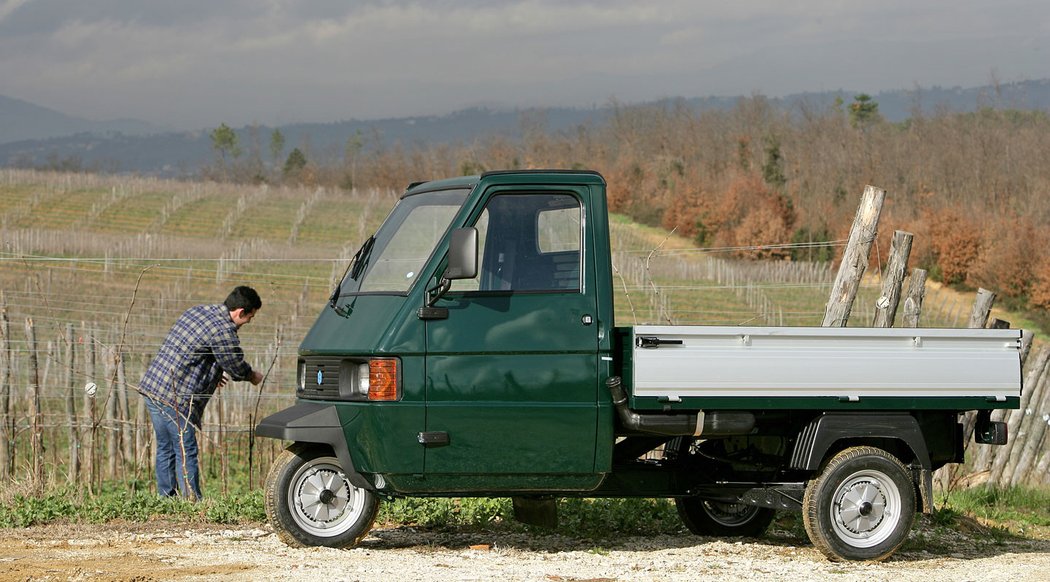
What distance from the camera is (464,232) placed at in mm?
6918

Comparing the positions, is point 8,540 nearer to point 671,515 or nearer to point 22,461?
point 671,515

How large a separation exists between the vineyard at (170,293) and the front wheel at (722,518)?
1.50m

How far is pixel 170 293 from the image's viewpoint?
98.0 ft

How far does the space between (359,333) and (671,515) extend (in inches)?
125

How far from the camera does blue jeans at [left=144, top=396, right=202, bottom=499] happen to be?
390 inches

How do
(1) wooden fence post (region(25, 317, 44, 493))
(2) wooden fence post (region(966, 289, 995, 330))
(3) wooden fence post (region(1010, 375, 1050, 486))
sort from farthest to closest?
(3) wooden fence post (region(1010, 375, 1050, 486)) < (2) wooden fence post (region(966, 289, 995, 330)) < (1) wooden fence post (region(25, 317, 44, 493))

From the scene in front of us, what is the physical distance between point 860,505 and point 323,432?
11.1 feet

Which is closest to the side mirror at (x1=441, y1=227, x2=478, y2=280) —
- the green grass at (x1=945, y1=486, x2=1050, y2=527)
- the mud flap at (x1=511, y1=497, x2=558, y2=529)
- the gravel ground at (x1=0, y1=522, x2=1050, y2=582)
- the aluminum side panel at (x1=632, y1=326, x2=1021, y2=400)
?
the aluminum side panel at (x1=632, y1=326, x2=1021, y2=400)

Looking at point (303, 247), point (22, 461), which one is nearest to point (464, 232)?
point (22, 461)

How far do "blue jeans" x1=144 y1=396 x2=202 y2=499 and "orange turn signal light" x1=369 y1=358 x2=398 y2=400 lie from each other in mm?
3245

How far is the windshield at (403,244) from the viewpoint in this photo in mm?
7418

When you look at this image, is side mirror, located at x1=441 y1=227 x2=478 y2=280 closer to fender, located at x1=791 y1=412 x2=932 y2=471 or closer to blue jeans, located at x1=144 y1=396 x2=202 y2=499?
fender, located at x1=791 y1=412 x2=932 y2=471

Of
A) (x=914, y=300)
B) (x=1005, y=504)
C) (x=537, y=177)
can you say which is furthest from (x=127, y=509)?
(x=1005, y=504)

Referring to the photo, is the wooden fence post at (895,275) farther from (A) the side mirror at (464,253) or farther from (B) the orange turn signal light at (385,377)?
(B) the orange turn signal light at (385,377)
